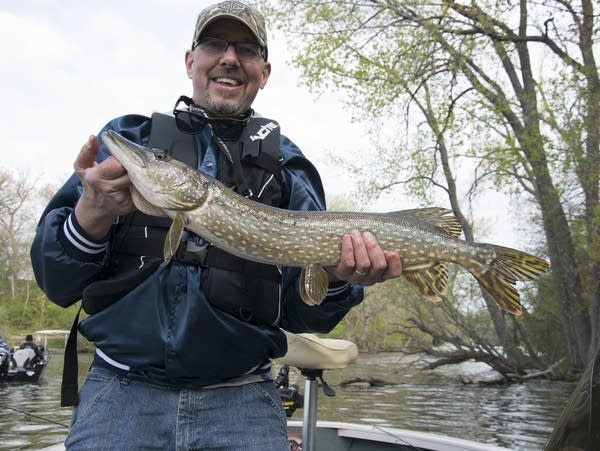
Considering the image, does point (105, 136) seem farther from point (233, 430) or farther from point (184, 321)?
point (233, 430)

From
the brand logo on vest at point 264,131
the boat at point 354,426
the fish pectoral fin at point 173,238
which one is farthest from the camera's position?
the brand logo on vest at point 264,131

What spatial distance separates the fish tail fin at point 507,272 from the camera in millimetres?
2361

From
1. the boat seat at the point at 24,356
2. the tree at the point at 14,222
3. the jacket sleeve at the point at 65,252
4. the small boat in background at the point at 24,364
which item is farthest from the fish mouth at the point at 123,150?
the tree at the point at 14,222

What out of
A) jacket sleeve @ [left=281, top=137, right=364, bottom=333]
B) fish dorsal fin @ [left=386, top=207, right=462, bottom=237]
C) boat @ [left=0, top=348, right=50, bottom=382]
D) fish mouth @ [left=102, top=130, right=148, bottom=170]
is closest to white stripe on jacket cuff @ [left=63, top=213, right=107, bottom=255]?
fish mouth @ [left=102, top=130, right=148, bottom=170]

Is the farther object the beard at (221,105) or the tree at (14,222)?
the tree at (14,222)

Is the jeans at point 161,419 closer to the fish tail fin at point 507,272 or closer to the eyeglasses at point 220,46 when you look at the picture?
the fish tail fin at point 507,272

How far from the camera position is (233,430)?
1.93 m

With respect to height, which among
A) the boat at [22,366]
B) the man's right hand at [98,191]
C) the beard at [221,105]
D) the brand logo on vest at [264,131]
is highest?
the beard at [221,105]

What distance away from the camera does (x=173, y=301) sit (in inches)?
76.5

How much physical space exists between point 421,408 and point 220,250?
431 inches

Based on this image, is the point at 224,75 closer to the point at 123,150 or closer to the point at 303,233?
the point at 123,150

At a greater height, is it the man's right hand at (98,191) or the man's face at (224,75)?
the man's face at (224,75)

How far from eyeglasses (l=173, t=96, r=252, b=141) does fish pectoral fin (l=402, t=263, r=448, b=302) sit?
91cm

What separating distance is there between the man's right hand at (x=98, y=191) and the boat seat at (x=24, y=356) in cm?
1649
